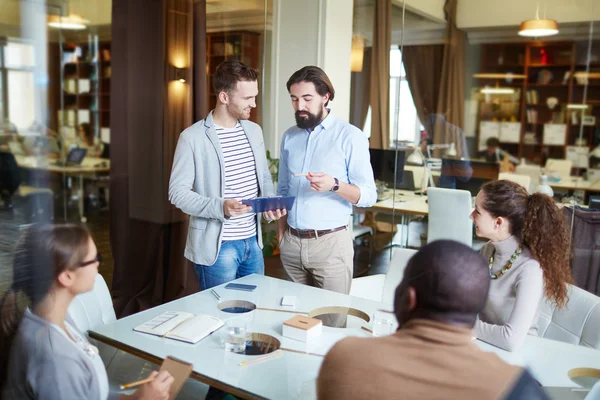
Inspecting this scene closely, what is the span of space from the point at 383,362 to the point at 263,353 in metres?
0.75

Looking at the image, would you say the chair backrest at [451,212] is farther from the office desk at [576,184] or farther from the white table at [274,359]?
the white table at [274,359]

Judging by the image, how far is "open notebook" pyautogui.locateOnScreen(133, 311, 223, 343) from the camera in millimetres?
1820

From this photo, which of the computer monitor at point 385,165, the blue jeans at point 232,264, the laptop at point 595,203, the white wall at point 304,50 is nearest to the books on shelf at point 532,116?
the laptop at point 595,203

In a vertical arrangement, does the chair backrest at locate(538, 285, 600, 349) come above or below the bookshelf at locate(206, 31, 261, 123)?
below

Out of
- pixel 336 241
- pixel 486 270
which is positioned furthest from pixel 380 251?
pixel 486 270

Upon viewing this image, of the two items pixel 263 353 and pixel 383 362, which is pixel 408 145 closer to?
pixel 263 353

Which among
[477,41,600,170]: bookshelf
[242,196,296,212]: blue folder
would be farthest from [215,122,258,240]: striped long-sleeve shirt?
[477,41,600,170]: bookshelf

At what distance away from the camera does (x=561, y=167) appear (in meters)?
5.77

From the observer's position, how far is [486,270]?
46.0 inches

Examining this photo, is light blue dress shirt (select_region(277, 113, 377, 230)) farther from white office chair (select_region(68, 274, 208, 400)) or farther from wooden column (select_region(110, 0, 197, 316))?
wooden column (select_region(110, 0, 197, 316))

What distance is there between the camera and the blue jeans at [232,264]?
8.41ft

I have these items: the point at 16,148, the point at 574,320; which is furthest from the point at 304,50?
the point at 16,148

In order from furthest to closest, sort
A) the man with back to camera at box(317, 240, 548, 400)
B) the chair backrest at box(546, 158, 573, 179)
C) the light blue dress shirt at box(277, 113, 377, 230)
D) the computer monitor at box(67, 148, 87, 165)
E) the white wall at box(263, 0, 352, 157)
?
the chair backrest at box(546, 158, 573, 179) < the white wall at box(263, 0, 352, 157) < the light blue dress shirt at box(277, 113, 377, 230) < the computer monitor at box(67, 148, 87, 165) < the man with back to camera at box(317, 240, 548, 400)

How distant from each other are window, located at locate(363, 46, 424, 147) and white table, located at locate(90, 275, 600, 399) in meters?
2.89
